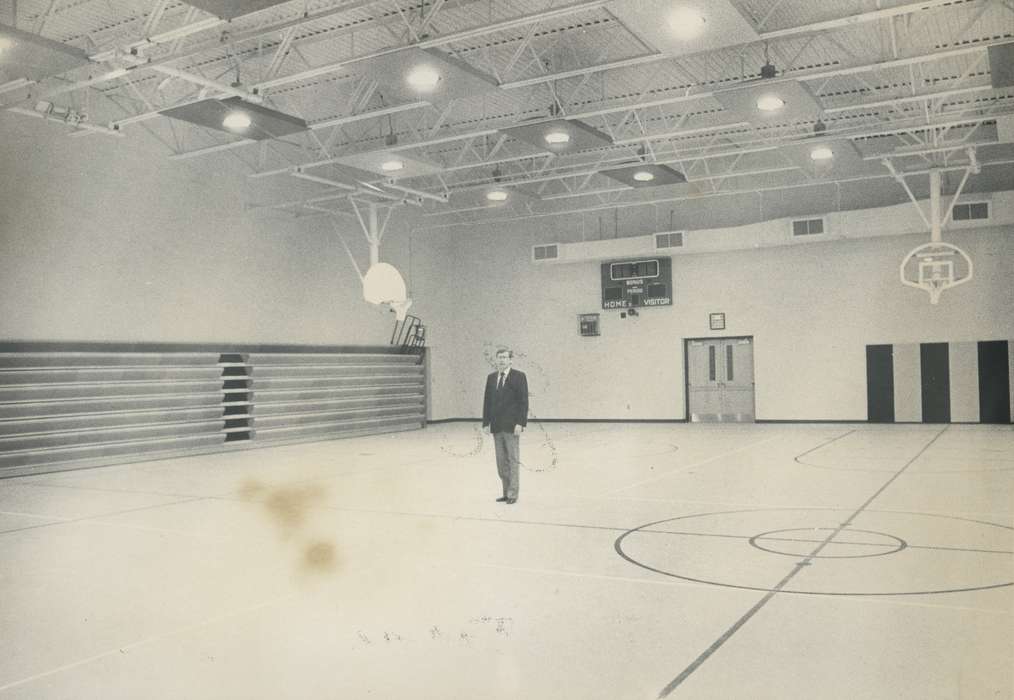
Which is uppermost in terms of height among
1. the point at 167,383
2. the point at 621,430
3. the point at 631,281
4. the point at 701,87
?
the point at 701,87

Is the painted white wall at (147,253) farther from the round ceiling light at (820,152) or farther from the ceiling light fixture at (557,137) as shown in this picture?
the round ceiling light at (820,152)

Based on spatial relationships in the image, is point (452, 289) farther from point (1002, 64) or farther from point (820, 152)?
point (1002, 64)

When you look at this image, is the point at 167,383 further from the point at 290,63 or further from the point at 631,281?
the point at 631,281

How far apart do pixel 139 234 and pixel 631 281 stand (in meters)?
12.4

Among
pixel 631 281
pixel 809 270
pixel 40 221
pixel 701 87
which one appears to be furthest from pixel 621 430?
pixel 40 221

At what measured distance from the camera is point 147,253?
15.5 metres

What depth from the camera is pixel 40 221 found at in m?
13.7

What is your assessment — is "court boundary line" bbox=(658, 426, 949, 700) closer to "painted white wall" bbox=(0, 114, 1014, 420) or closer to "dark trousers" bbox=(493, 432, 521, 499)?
"dark trousers" bbox=(493, 432, 521, 499)

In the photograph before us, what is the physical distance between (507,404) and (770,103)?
20.6 ft

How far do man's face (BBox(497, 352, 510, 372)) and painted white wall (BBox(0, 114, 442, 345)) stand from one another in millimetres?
8461

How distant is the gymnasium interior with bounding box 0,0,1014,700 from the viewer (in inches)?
189

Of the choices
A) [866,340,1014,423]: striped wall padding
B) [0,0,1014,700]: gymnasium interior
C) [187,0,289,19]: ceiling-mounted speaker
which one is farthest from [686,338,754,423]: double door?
[187,0,289,19]: ceiling-mounted speaker

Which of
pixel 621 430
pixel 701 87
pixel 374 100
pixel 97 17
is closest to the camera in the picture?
pixel 97 17

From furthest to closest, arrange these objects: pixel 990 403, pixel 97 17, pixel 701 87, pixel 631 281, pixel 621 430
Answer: pixel 631 281 < pixel 621 430 < pixel 990 403 < pixel 701 87 < pixel 97 17
